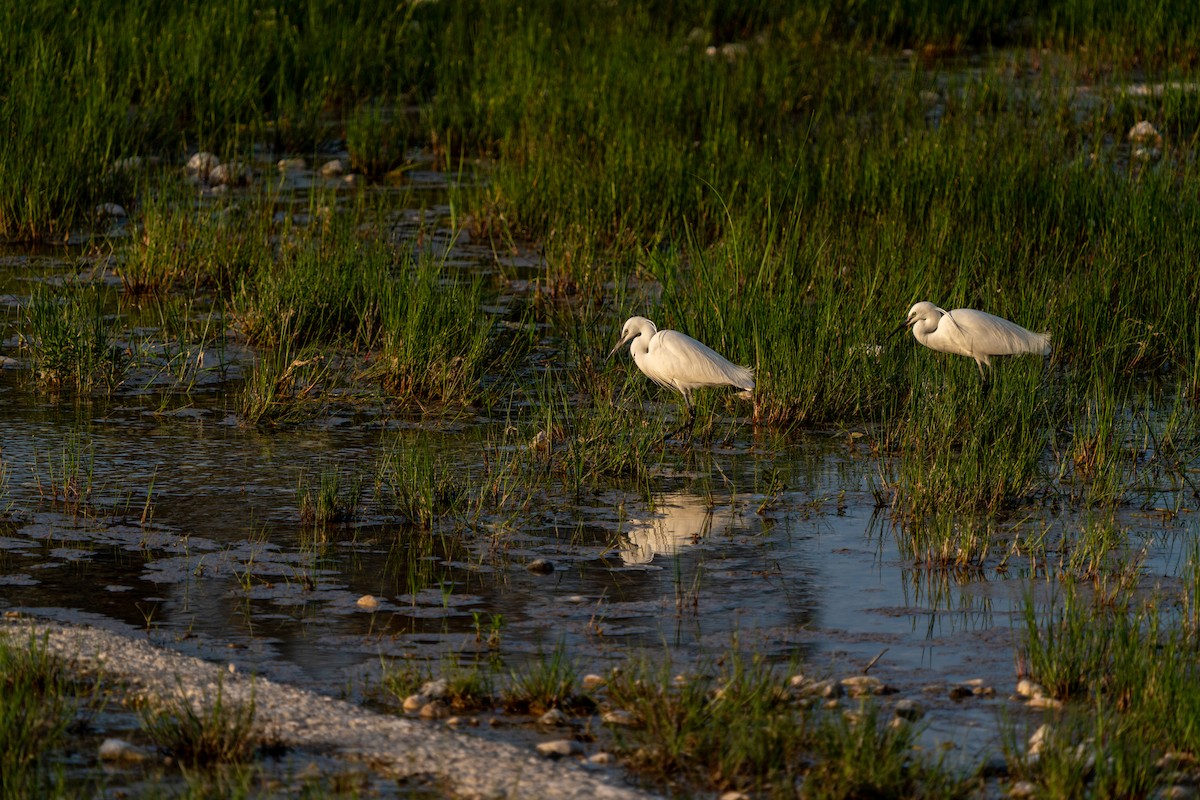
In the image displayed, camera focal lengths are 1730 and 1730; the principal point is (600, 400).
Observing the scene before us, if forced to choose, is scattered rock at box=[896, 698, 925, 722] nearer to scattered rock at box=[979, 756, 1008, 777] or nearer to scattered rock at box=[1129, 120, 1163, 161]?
scattered rock at box=[979, 756, 1008, 777]

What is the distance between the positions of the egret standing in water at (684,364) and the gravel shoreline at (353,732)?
319 cm

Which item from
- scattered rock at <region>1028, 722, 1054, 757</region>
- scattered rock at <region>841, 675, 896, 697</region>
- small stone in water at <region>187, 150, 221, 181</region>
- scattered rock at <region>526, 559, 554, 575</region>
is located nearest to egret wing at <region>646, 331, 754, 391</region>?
scattered rock at <region>526, 559, 554, 575</region>

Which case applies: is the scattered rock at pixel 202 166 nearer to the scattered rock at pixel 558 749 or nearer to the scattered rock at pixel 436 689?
the scattered rock at pixel 436 689

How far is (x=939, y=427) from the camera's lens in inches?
289

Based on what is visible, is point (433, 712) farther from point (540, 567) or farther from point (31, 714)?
point (540, 567)

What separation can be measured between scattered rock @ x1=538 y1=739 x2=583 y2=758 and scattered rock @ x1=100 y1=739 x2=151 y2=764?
3.33 ft

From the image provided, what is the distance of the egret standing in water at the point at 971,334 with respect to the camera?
26.3 ft

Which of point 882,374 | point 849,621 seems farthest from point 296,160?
point 849,621

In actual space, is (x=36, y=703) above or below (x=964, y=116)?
below

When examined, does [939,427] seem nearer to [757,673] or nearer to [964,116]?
[757,673]

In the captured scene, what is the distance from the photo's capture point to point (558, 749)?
452 centimetres

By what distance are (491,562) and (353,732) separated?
5.39 feet

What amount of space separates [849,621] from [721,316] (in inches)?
129

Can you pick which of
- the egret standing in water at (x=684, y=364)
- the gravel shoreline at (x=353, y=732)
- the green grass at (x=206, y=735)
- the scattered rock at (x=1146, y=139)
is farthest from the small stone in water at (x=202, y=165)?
the green grass at (x=206, y=735)
